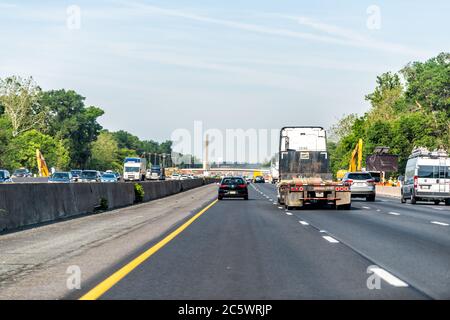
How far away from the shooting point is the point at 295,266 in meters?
11.3

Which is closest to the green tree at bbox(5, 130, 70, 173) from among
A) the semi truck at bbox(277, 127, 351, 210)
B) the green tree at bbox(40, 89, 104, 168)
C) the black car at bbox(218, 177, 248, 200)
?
the green tree at bbox(40, 89, 104, 168)

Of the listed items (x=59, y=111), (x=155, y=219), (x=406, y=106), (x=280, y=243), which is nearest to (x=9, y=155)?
(x=59, y=111)

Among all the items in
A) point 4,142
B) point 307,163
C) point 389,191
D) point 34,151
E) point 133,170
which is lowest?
point 389,191

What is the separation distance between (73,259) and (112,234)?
5.39 metres

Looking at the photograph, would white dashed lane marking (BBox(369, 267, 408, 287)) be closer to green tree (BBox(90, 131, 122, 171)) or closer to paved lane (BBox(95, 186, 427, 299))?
paved lane (BBox(95, 186, 427, 299))

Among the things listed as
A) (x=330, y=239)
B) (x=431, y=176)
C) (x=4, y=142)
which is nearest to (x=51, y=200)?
(x=330, y=239)

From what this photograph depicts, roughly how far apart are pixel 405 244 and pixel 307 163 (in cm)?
1833

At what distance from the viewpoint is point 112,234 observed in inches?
700

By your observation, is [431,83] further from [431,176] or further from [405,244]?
[405,244]

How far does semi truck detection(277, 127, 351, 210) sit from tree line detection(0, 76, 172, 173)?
80.6m

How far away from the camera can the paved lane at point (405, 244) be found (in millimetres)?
10096

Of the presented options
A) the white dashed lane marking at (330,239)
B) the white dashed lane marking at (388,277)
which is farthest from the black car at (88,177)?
the white dashed lane marking at (388,277)

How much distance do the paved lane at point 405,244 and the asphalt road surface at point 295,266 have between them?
0.05 ft
